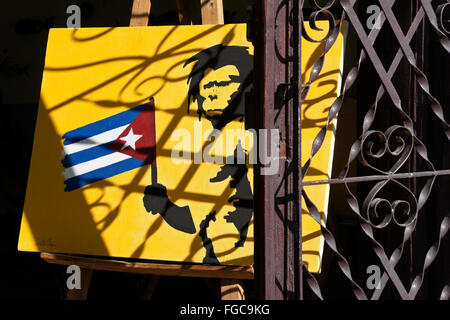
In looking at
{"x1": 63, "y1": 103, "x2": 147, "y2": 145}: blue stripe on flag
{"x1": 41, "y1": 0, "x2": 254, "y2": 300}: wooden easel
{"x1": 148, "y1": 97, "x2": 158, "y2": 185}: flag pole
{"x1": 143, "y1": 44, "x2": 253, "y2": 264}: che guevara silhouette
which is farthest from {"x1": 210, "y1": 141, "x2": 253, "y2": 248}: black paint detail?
{"x1": 63, "y1": 103, "x2": 147, "y2": 145}: blue stripe on flag

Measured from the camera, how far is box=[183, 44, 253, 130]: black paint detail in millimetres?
2484

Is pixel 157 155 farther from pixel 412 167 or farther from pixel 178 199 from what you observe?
pixel 412 167

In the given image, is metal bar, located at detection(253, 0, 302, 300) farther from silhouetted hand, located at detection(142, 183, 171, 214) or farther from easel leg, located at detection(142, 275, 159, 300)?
easel leg, located at detection(142, 275, 159, 300)

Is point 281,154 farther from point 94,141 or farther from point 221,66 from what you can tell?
point 94,141

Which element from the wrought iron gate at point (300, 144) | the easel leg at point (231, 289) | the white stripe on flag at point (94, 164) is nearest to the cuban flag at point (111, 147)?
the white stripe on flag at point (94, 164)

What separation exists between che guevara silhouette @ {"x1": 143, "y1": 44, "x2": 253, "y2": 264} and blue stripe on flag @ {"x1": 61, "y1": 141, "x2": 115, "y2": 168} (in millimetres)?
290

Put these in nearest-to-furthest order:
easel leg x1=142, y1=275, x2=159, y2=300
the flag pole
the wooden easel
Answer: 1. the wooden easel
2. the flag pole
3. easel leg x1=142, y1=275, x2=159, y2=300

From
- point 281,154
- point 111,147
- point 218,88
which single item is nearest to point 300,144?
point 281,154

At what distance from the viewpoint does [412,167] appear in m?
2.17

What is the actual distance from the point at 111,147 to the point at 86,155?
137 millimetres

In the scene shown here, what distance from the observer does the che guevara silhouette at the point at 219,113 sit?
96.1 inches

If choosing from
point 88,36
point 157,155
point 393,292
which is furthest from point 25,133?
point 393,292

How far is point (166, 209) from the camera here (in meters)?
2.50

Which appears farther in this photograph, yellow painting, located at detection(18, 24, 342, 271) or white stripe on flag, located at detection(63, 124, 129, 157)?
white stripe on flag, located at detection(63, 124, 129, 157)
